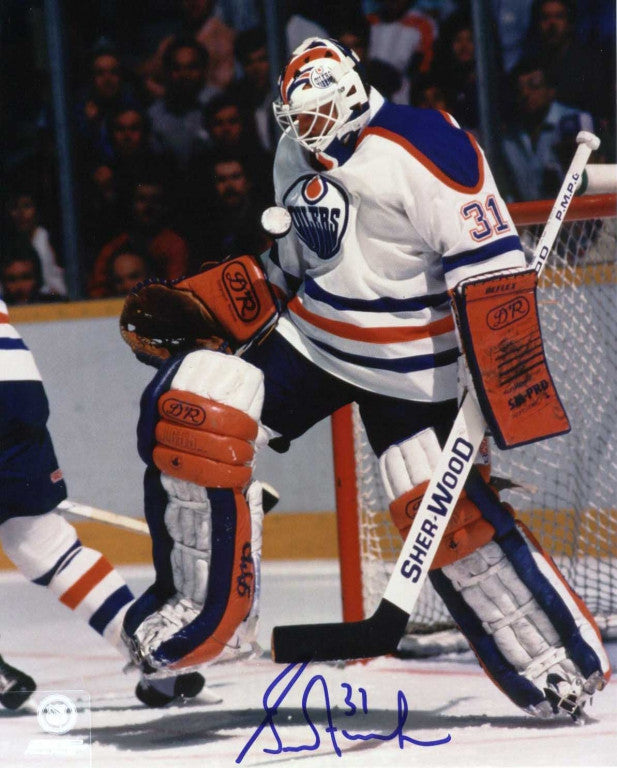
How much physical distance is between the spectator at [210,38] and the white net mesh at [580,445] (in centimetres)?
150

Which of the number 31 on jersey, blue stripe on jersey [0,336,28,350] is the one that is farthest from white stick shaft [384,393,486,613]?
blue stripe on jersey [0,336,28,350]

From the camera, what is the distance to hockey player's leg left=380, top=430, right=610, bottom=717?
5.87ft

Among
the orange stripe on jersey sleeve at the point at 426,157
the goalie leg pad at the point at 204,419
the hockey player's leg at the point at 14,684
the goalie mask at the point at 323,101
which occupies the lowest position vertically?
the hockey player's leg at the point at 14,684

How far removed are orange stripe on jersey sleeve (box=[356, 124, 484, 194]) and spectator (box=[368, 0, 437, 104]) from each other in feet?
6.67

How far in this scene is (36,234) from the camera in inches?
158

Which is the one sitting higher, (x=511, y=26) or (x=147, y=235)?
(x=511, y=26)

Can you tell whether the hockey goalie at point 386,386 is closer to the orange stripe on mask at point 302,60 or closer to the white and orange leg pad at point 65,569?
the orange stripe on mask at point 302,60

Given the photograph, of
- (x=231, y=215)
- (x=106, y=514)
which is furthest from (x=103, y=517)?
(x=231, y=215)

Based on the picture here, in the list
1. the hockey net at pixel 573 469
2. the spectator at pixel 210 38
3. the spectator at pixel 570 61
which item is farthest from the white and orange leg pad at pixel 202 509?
the spectator at pixel 210 38

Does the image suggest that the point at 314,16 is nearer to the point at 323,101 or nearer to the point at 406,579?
the point at 323,101

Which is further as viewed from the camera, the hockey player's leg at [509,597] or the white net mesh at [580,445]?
the white net mesh at [580,445]

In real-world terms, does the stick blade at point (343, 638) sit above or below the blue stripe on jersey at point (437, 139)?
below

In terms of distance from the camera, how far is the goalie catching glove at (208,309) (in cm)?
192

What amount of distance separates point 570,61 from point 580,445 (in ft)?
4.14
